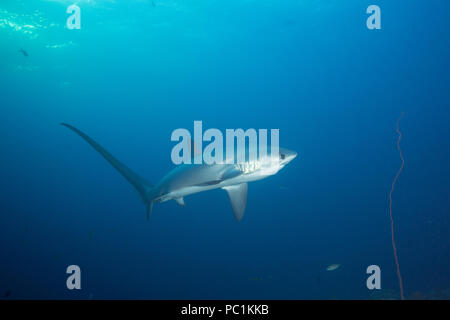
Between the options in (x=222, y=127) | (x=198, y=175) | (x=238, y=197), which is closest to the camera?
(x=198, y=175)

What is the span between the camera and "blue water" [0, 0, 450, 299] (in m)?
24.8

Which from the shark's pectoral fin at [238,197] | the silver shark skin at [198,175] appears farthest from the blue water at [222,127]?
the silver shark skin at [198,175]

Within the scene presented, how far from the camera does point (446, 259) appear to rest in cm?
2031

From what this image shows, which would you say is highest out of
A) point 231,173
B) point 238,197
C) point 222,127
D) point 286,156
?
point 222,127

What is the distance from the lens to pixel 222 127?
7969cm

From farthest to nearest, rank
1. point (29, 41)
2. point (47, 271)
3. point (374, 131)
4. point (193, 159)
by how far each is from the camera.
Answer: point (374, 131) → point (47, 271) → point (29, 41) → point (193, 159)

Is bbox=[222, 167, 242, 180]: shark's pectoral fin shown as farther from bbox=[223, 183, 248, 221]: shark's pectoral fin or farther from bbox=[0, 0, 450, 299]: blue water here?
bbox=[0, 0, 450, 299]: blue water

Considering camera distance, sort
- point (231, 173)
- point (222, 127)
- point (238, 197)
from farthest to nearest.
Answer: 1. point (222, 127)
2. point (238, 197)
3. point (231, 173)

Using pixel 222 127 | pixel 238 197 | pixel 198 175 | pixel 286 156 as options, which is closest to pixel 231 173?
pixel 198 175

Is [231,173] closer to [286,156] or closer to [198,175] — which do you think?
[198,175]

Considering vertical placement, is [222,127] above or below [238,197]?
above
